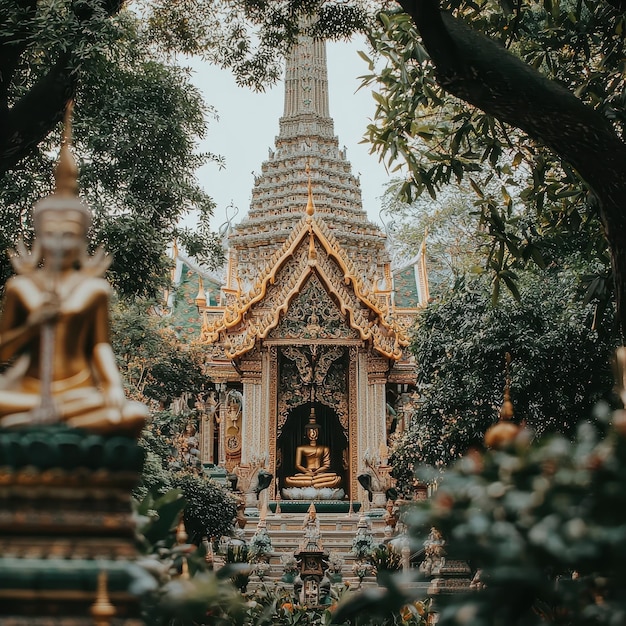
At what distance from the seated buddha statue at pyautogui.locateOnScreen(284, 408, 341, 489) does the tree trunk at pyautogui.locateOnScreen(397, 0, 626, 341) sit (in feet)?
36.1

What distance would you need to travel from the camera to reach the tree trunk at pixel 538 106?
6027 mm

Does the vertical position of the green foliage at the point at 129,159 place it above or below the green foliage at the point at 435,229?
below

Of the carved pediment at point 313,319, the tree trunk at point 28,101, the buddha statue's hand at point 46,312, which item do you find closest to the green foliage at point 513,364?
the carved pediment at point 313,319

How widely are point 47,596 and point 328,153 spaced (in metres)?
20.8

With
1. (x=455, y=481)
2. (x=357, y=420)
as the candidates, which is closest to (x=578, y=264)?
(x=357, y=420)

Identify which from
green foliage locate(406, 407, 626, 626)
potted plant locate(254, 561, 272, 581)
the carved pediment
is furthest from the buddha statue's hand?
the carved pediment

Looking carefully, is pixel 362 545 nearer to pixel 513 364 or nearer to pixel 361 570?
pixel 361 570

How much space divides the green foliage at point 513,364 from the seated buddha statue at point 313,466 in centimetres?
416

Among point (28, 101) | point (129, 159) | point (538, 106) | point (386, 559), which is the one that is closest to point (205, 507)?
point (386, 559)

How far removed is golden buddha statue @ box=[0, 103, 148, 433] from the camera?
3.48 metres

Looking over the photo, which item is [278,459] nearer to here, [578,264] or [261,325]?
[261,325]

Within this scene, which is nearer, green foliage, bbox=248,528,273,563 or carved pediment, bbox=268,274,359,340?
green foliage, bbox=248,528,273,563

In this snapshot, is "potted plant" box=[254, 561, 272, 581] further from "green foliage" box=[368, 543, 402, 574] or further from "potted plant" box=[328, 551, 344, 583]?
"green foliage" box=[368, 543, 402, 574]

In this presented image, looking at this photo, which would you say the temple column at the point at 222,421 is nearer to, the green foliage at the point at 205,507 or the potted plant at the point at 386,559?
the green foliage at the point at 205,507
